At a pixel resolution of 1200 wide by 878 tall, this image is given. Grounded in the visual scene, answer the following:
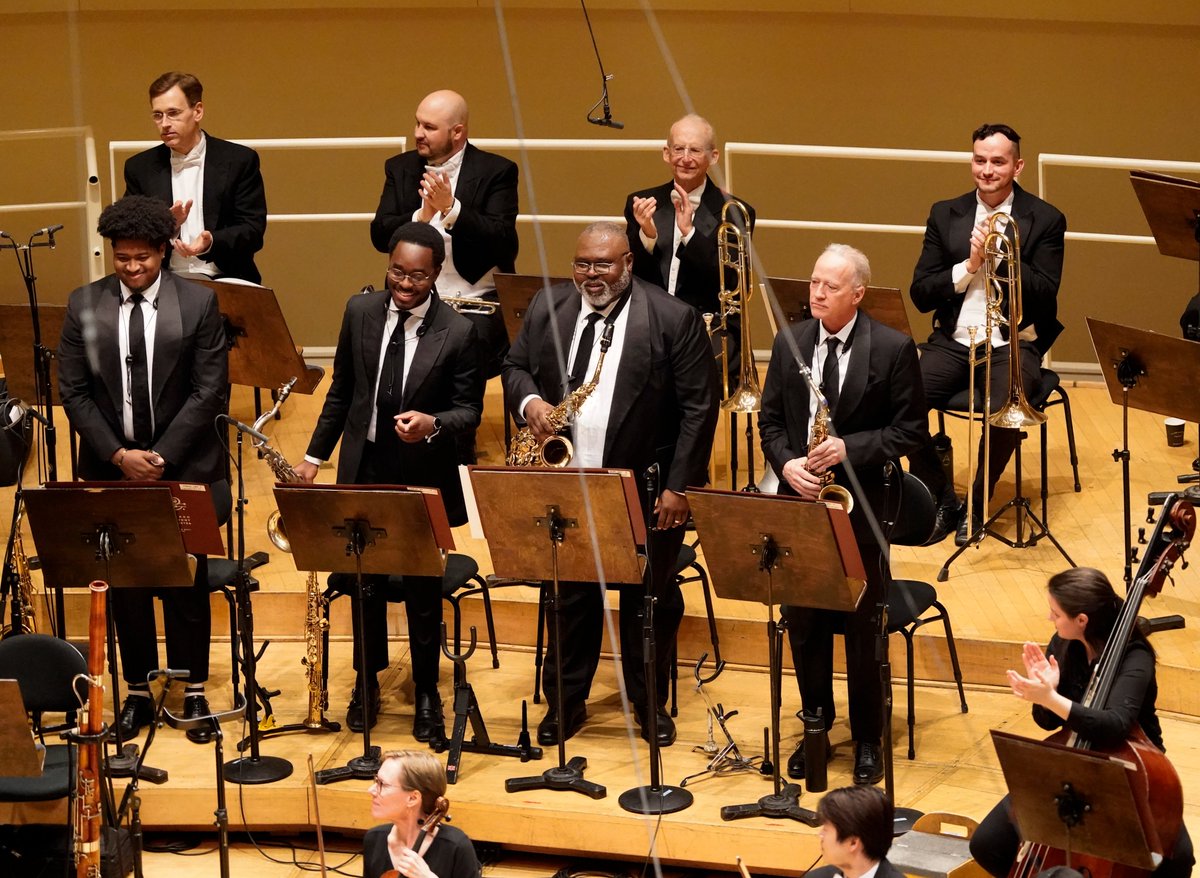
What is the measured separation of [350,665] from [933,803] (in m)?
2.10

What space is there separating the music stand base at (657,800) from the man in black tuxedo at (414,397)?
693 mm

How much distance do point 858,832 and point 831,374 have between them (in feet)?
5.15

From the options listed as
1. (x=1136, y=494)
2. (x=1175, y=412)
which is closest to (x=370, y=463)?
(x=1175, y=412)

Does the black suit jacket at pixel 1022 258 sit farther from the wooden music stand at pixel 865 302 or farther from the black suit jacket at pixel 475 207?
the black suit jacket at pixel 475 207

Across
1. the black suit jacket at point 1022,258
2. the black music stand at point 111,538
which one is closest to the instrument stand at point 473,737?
the black music stand at point 111,538

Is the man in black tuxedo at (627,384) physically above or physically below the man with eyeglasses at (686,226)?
below

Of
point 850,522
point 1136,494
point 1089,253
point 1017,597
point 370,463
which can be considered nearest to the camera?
point 850,522

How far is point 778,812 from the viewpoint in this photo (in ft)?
17.5

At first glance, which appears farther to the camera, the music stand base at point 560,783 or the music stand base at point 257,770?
the music stand base at point 257,770

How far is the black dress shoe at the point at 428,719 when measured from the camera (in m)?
5.83

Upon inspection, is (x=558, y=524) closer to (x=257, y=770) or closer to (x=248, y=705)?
(x=248, y=705)

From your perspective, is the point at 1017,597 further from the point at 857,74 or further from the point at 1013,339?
the point at 857,74

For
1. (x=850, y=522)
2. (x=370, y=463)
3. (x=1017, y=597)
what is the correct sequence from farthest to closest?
(x=1017, y=597)
(x=370, y=463)
(x=850, y=522)

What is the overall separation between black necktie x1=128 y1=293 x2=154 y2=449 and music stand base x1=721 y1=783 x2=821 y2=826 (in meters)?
2.10
